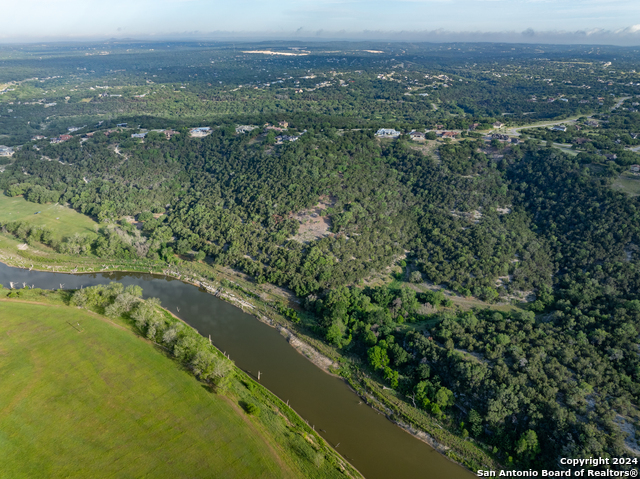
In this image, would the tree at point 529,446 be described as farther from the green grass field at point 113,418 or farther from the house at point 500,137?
the house at point 500,137

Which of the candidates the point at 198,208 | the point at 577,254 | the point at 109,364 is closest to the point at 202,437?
the point at 109,364

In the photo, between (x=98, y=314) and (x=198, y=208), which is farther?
(x=198, y=208)

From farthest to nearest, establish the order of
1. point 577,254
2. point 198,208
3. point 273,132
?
point 273,132 < point 198,208 < point 577,254

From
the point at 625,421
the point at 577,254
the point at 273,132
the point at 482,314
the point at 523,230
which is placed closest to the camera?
the point at 625,421

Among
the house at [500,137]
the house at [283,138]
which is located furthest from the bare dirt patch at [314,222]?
the house at [500,137]

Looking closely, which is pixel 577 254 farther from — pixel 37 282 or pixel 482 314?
pixel 37 282

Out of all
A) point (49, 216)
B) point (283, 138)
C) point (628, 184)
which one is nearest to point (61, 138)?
point (49, 216)

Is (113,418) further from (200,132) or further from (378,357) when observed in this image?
(200,132)

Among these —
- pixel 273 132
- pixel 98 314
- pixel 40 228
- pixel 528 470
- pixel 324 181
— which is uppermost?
pixel 273 132

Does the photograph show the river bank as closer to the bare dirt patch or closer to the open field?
the bare dirt patch
